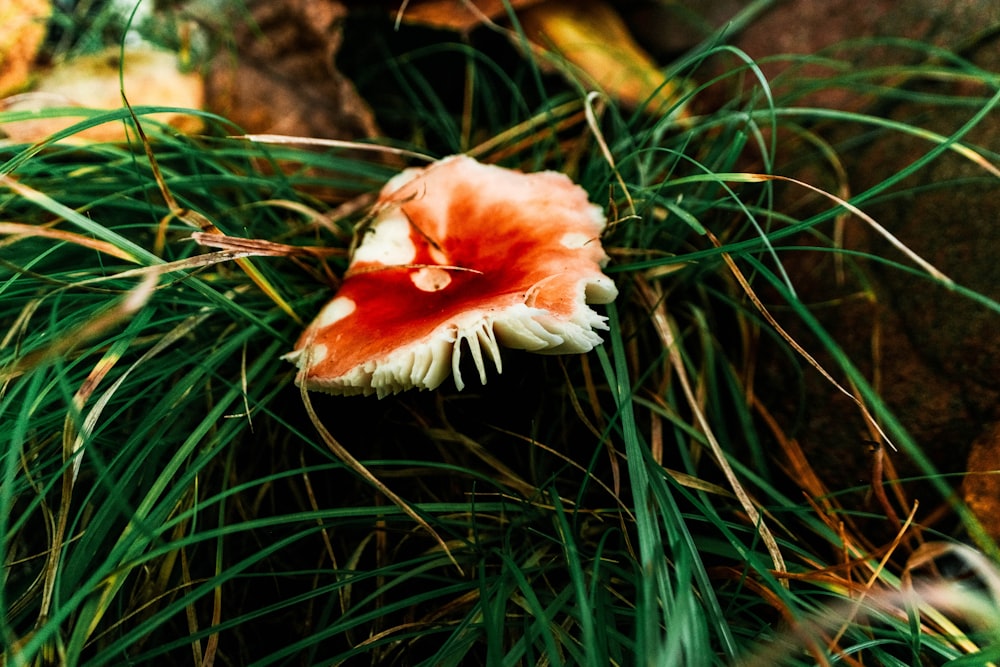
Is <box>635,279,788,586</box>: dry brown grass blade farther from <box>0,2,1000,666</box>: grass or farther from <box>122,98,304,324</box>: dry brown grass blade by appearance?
<box>122,98,304,324</box>: dry brown grass blade

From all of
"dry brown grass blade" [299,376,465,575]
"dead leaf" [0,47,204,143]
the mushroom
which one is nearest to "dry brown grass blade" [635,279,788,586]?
the mushroom

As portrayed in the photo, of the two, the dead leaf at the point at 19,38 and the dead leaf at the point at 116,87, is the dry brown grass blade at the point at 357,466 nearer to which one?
the dead leaf at the point at 116,87

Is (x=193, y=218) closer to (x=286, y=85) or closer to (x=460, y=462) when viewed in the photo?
(x=460, y=462)

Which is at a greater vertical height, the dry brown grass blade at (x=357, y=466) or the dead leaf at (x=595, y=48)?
the dead leaf at (x=595, y=48)

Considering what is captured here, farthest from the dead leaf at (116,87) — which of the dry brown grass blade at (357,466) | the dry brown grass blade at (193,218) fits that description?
the dry brown grass blade at (357,466)

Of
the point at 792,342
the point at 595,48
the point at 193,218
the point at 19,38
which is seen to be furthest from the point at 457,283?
the point at 19,38

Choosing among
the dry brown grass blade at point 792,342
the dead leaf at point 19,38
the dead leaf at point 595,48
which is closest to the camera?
the dry brown grass blade at point 792,342
